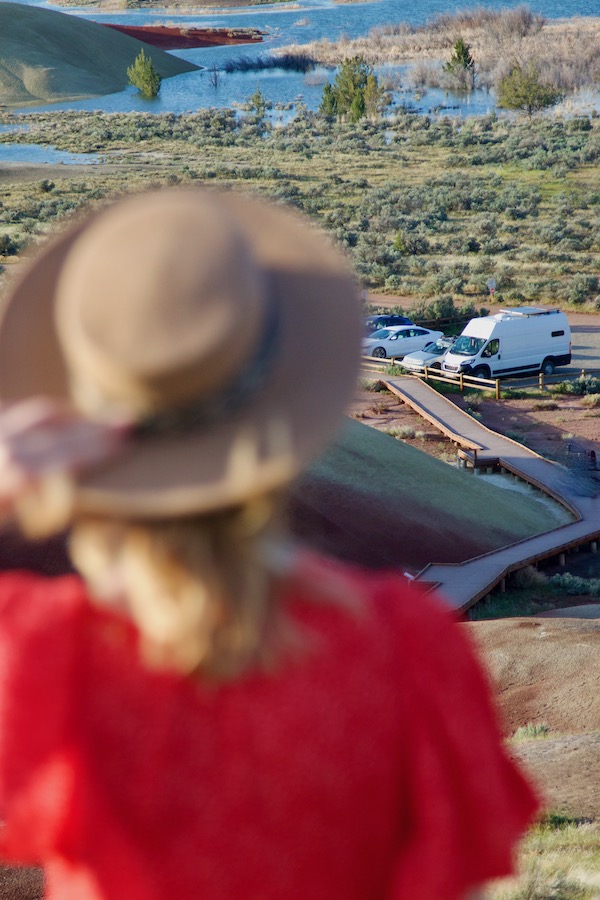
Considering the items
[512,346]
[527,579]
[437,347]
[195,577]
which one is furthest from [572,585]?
[195,577]

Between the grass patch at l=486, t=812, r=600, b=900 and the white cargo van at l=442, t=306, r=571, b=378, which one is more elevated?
the grass patch at l=486, t=812, r=600, b=900

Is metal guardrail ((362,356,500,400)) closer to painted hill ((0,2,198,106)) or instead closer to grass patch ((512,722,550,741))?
grass patch ((512,722,550,741))

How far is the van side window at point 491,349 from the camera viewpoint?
31.5 meters

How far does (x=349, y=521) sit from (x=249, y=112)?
92.5 m

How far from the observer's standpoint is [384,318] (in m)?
35.2

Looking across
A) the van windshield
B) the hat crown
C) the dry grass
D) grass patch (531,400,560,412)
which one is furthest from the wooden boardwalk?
the dry grass

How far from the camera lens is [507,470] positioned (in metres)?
24.7

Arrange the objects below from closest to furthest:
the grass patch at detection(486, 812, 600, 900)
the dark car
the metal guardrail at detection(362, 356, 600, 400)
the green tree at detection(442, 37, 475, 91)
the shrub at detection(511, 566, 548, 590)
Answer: the grass patch at detection(486, 812, 600, 900) < the shrub at detection(511, 566, 548, 590) < the metal guardrail at detection(362, 356, 600, 400) < the dark car < the green tree at detection(442, 37, 475, 91)

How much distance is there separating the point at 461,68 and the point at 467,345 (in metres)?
83.4

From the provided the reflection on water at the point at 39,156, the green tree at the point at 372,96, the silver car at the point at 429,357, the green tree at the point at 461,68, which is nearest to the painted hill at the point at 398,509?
the silver car at the point at 429,357

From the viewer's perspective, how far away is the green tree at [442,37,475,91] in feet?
342

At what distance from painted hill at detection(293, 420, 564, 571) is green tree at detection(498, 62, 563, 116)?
7329cm

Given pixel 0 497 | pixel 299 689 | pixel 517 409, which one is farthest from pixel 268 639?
pixel 517 409

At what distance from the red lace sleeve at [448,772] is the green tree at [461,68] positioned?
10878 centimetres
